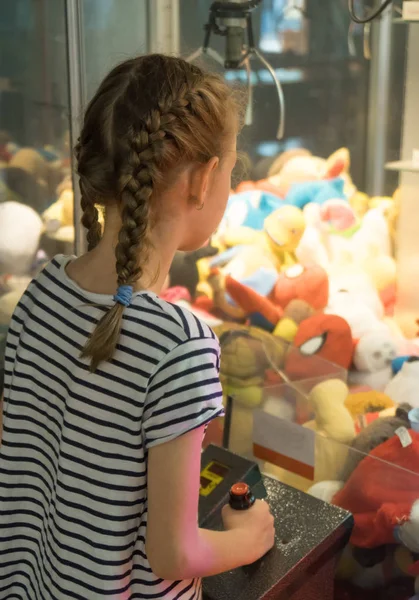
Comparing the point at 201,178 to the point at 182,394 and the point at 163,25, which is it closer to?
the point at 182,394

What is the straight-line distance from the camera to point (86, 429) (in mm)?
772

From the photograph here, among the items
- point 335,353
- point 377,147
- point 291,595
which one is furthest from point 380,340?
point 291,595

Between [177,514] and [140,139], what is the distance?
357 mm

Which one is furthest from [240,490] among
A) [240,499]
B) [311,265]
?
[311,265]

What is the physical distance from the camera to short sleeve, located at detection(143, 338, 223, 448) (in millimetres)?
712

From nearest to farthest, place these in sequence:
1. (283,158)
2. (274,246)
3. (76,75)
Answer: (76,75), (274,246), (283,158)

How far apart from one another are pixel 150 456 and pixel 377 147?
1.25 meters

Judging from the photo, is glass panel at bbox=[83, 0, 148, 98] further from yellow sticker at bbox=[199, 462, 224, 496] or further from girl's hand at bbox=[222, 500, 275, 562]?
girl's hand at bbox=[222, 500, 275, 562]

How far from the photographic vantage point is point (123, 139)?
2.47ft

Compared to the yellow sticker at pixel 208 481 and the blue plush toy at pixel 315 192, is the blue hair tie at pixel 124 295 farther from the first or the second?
the blue plush toy at pixel 315 192

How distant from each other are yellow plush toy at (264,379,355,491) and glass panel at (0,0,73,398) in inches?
26.0

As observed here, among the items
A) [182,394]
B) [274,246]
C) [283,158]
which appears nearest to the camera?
[182,394]

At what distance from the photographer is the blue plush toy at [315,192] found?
1798 millimetres

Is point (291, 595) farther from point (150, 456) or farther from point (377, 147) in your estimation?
point (377, 147)
